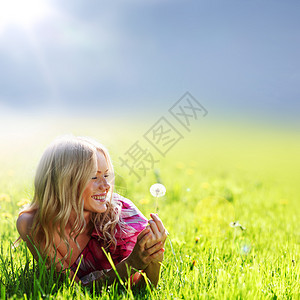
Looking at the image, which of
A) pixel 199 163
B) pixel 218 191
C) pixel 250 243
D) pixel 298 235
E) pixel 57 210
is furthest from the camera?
pixel 199 163

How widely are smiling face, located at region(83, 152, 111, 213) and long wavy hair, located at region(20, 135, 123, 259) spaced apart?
0.12 ft

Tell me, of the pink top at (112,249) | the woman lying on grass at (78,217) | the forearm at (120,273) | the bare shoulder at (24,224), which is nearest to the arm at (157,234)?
the woman lying on grass at (78,217)

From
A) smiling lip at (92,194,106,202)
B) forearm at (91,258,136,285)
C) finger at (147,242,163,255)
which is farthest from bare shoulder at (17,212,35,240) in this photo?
finger at (147,242,163,255)

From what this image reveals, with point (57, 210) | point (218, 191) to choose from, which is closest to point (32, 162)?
point (57, 210)

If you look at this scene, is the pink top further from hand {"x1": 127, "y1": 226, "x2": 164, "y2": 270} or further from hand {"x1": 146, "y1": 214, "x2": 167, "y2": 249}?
hand {"x1": 146, "y1": 214, "x2": 167, "y2": 249}

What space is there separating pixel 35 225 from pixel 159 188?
75cm

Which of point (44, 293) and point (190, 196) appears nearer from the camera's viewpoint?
point (44, 293)

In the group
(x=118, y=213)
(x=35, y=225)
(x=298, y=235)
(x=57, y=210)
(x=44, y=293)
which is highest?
(x=298, y=235)

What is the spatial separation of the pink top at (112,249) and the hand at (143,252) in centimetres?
28

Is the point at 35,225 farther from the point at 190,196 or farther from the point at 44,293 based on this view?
the point at 190,196

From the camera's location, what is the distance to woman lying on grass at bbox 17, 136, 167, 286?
2.12 metres

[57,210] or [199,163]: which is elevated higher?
[199,163]

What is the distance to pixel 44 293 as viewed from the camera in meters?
2.05

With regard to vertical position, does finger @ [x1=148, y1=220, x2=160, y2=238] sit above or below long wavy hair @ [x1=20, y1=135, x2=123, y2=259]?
above
